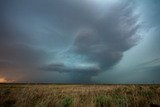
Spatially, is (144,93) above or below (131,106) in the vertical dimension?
above

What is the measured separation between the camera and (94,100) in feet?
32.9

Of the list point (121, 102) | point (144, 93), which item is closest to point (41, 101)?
point (121, 102)

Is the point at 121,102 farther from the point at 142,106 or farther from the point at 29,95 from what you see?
the point at 29,95

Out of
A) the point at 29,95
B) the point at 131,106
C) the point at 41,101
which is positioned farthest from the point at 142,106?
the point at 29,95

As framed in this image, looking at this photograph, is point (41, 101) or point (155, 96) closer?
point (41, 101)

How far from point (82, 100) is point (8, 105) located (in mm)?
3796

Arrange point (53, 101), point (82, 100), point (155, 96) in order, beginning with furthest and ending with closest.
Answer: point (155, 96) < point (82, 100) < point (53, 101)

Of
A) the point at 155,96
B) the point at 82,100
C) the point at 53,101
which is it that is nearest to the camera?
the point at 53,101

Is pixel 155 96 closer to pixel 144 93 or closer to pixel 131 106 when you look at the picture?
pixel 144 93

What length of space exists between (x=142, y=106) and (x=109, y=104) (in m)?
1.85

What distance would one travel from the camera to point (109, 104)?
9.85 meters

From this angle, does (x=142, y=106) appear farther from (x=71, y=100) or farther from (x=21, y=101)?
(x=21, y=101)

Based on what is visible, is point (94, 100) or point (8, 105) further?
point (94, 100)

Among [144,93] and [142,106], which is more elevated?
[144,93]
